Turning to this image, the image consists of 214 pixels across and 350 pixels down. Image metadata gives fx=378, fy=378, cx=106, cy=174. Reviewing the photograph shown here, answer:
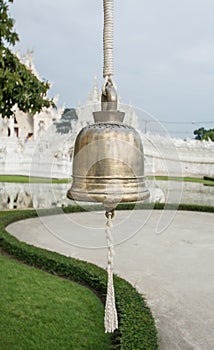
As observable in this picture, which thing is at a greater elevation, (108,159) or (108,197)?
(108,159)

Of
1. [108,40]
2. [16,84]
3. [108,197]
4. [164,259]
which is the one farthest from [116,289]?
[16,84]

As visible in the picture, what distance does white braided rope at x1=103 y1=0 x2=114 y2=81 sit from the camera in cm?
146

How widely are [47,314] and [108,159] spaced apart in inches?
76.3

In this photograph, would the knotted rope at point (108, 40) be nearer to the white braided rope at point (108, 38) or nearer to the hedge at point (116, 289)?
the white braided rope at point (108, 38)

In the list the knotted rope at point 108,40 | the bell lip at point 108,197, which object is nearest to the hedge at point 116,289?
the bell lip at point 108,197

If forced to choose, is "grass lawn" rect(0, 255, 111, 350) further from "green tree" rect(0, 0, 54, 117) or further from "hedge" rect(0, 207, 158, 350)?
"green tree" rect(0, 0, 54, 117)

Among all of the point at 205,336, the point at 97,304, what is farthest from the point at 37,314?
the point at 205,336

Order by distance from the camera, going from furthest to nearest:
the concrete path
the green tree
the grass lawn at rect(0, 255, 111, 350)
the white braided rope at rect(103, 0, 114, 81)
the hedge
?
1. the green tree
2. the concrete path
3. the grass lawn at rect(0, 255, 111, 350)
4. the hedge
5. the white braided rope at rect(103, 0, 114, 81)

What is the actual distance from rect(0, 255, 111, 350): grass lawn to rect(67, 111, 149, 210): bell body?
143 cm

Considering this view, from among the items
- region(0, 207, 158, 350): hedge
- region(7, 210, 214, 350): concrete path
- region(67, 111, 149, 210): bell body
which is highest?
region(67, 111, 149, 210): bell body

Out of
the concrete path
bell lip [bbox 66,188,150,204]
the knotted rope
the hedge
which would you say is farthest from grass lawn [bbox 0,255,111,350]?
the knotted rope

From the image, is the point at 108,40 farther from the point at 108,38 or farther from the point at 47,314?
the point at 47,314

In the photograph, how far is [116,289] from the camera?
10.8 feet

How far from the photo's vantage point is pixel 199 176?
22281mm
